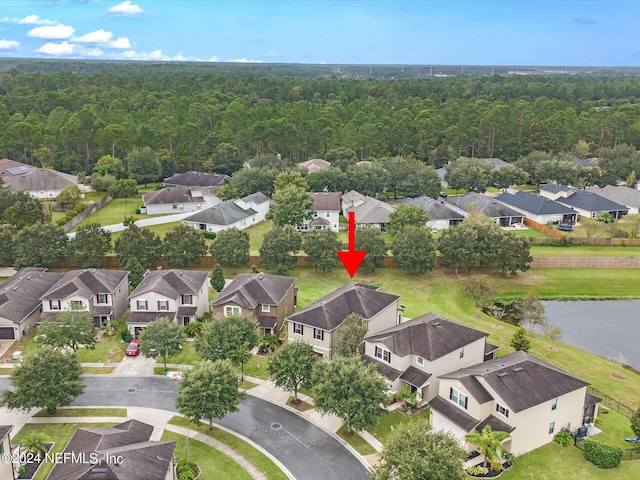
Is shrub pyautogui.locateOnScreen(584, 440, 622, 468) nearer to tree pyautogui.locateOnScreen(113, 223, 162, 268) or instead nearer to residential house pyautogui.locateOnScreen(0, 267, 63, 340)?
residential house pyautogui.locateOnScreen(0, 267, 63, 340)

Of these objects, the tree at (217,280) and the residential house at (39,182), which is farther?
the residential house at (39,182)

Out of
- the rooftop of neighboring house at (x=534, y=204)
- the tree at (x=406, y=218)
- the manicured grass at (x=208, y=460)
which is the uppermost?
the tree at (x=406, y=218)

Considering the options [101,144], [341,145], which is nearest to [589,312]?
[341,145]

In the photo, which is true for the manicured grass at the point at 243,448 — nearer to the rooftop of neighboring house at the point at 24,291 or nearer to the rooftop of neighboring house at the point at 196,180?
the rooftop of neighboring house at the point at 24,291

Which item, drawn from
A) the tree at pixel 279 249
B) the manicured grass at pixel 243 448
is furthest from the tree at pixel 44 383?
the tree at pixel 279 249

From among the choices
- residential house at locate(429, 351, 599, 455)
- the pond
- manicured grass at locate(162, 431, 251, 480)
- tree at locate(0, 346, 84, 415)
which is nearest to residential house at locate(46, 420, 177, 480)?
manicured grass at locate(162, 431, 251, 480)

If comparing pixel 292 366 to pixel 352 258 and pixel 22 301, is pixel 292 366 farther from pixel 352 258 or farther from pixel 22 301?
pixel 352 258

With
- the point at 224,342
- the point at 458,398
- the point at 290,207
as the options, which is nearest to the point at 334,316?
the point at 224,342
